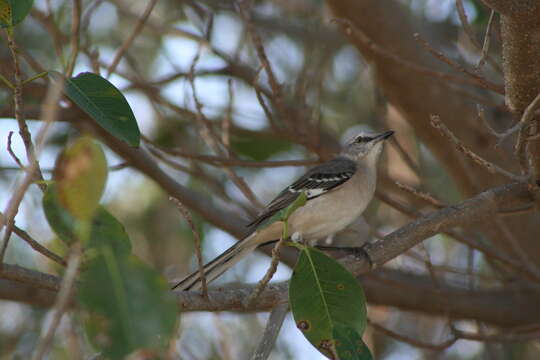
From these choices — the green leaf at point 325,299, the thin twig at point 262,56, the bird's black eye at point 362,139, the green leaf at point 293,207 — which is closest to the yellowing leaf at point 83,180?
the green leaf at point 293,207

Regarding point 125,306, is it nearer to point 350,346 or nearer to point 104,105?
point 350,346

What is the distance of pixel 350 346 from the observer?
2.43 metres

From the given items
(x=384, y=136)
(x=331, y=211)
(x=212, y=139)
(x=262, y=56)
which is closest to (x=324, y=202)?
(x=331, y=211)

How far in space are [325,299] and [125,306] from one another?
1.01 metres

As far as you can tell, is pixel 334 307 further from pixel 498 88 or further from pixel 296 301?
pixel 498 88

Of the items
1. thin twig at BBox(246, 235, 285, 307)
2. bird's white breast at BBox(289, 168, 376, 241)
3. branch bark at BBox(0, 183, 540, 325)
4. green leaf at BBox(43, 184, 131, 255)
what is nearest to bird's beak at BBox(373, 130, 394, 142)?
bird's white breast at BBox(289, 168, 376, 241)

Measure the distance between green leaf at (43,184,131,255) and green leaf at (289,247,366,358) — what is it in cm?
80

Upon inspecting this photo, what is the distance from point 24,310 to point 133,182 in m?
1.85

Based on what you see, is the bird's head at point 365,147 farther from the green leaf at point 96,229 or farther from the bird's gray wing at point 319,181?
the green leaf at point 96,229

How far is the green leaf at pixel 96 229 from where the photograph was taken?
2.09 meters

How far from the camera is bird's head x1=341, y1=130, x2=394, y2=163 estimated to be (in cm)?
553

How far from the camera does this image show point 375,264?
12.0ft

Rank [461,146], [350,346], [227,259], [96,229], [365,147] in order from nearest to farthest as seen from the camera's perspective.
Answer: [96,229] → [350,346] → [461,146] → [227,259] → [365,147]

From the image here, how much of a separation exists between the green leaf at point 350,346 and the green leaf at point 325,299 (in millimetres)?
157
